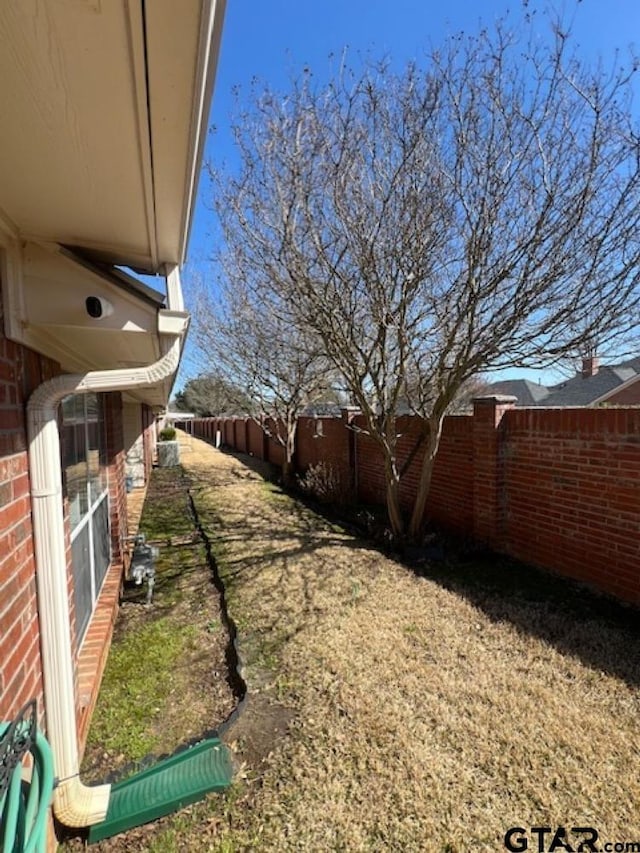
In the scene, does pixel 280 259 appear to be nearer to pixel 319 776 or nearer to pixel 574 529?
pixel 574 529

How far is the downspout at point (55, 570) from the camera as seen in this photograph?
1.83 m

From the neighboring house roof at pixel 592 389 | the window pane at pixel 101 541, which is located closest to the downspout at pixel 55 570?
the window pane at pixel 101 541

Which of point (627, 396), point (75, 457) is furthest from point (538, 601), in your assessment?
point (627, 396)

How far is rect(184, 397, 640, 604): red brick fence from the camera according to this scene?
405 cm

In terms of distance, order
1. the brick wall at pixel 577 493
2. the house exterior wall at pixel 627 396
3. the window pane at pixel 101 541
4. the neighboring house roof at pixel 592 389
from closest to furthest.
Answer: the window pane at pixel 101 541, the brick wall at pixel 577 493, the neighboring house roof at pixel 592 389, the house exterior wall at pixel 627 396

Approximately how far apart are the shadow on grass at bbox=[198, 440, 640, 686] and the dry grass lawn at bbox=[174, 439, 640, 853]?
2 cm

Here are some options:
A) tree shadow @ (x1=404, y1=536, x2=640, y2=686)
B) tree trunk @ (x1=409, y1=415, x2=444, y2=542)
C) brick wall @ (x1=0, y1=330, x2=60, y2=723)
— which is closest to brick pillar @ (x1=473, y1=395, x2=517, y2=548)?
tree shadow @ (x1=404, y1=536, x2=640, y2=686)

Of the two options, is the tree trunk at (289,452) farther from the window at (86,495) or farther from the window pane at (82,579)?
the window pane at (82,579)

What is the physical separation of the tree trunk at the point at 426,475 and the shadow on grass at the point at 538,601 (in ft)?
1.04

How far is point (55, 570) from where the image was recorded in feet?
6.20

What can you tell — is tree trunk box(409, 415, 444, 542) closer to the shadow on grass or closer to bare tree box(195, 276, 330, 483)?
the shadow on grass

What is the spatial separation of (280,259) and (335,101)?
1671mm

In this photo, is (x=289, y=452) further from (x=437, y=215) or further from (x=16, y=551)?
(x=16, y=551)

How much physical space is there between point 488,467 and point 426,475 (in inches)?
33.1
